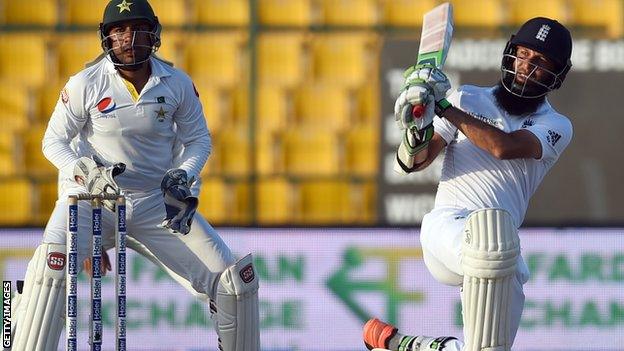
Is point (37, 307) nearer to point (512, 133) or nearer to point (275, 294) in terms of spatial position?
point (512, 133)

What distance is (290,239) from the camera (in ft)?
26.2

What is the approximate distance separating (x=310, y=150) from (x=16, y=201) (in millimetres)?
1740

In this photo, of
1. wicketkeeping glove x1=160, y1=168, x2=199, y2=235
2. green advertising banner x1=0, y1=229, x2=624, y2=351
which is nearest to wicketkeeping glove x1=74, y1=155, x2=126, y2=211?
wicketkeeping glove x1=160, y1=168, x2=199, y2=235

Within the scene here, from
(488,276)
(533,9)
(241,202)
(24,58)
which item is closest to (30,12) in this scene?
(24,58)

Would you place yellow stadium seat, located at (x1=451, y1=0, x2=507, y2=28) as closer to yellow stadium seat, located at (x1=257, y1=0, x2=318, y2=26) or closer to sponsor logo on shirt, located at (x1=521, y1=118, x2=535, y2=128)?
yellow stadium seat, located at (x1=257, y1=0, x2=318, y2=26)

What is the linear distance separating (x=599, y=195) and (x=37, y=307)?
169 inches

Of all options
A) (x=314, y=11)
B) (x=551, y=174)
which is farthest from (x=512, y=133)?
(x=314, y=11)

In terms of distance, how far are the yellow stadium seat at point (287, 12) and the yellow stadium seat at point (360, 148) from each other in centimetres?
73

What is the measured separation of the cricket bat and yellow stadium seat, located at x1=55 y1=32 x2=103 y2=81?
4158mm

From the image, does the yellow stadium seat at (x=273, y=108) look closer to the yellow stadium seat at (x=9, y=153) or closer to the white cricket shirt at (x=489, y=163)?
the yellow stadium seat at (x=9, y=153)

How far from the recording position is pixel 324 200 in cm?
920

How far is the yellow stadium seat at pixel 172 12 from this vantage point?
372 inches

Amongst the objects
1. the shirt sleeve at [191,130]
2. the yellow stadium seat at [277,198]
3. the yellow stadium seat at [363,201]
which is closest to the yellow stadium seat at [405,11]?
the yellow stadium seat at [363,201]

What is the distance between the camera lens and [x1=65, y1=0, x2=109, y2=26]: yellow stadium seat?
30.9 ft
